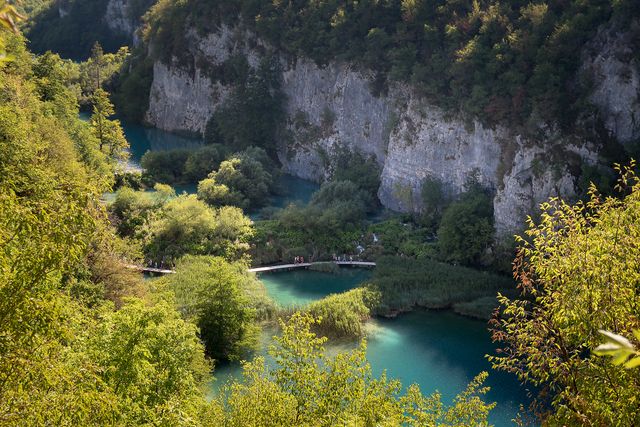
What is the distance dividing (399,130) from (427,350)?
685 inches

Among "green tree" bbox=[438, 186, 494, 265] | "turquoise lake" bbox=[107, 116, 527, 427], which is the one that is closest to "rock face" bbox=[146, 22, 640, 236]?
"green tree" bbox=[438, 186, 494, 265]

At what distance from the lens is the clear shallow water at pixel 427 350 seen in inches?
840

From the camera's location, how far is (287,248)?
106 ft

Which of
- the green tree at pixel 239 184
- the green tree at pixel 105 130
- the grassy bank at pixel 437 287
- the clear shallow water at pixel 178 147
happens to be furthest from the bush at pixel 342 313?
the green tree at pixel 105 130

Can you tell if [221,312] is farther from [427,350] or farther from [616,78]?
[616,78]

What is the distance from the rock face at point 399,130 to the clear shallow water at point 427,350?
681 centimetres

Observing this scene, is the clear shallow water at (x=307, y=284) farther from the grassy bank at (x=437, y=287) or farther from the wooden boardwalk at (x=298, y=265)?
the grassy bank at (x=437, y=287)

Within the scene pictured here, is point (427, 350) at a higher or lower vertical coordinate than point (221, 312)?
lower

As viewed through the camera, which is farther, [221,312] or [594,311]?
[221,312]

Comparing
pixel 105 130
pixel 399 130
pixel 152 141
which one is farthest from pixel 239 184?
pixel 152 141

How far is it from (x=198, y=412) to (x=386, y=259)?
1897 centimetres

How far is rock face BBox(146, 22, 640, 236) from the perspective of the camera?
1188 inches

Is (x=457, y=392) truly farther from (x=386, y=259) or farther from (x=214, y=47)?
(x=214, y=47)

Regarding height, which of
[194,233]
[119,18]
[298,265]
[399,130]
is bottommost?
[298,265]
